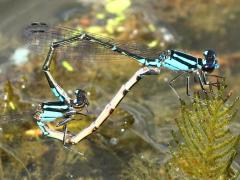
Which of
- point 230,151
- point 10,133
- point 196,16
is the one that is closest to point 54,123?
point 10,133

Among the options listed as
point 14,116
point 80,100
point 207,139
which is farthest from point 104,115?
point 207,139

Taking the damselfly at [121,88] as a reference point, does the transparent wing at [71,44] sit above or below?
above

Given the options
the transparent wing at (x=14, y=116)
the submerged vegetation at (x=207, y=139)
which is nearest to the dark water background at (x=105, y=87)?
the transparent wing at (x=14, y=116)

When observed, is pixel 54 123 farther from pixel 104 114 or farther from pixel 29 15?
pixel 29 15

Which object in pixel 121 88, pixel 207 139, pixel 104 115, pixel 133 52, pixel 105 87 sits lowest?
pixel 207 139

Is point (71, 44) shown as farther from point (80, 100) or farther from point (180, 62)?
point (180, 62)

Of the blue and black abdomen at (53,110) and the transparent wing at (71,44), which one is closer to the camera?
the blue and black abdomen at (53,110)

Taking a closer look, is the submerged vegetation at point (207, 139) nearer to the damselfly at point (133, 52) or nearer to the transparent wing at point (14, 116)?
the damselfly at point (133, 52)

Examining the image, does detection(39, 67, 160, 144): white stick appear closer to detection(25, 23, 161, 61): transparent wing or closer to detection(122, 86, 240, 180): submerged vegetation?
detection(25, 23, 161, 61): transparent wing
